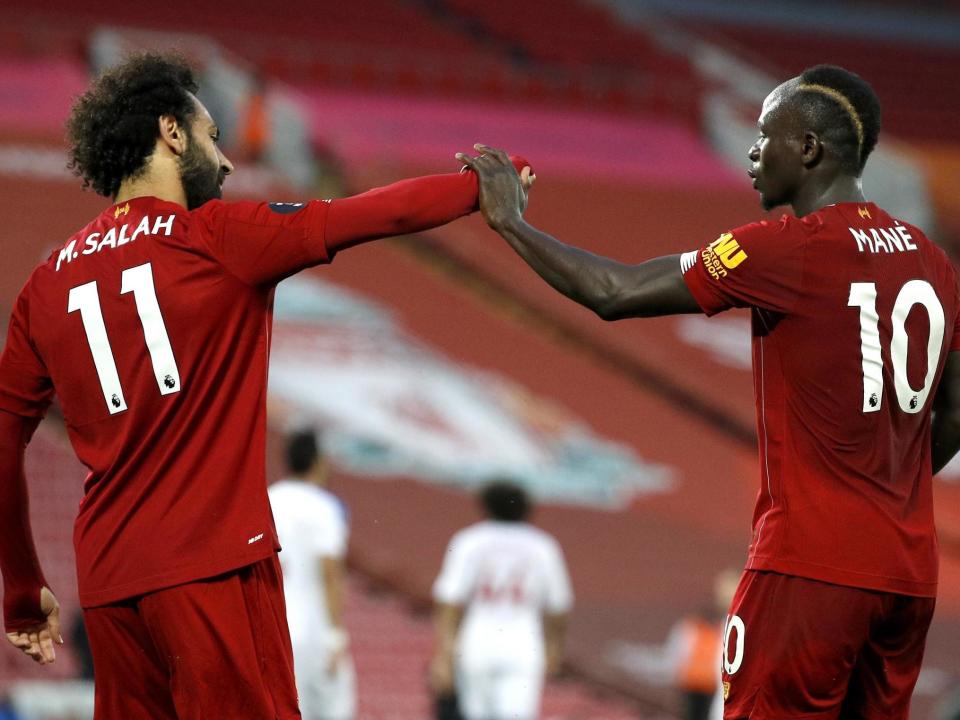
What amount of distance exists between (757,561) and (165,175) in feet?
5.43

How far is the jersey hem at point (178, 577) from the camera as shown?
10.9 ft

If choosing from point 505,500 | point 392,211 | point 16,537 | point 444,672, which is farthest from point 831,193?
point 444,672

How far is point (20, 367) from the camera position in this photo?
3.57 metres

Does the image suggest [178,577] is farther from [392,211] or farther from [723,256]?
[723,256]

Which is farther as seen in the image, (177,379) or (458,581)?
(458,581)

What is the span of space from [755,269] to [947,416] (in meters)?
0.70

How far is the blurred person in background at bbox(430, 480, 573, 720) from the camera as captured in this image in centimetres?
734

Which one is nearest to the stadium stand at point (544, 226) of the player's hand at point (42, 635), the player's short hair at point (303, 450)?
the player's short hair at point (303, 450)

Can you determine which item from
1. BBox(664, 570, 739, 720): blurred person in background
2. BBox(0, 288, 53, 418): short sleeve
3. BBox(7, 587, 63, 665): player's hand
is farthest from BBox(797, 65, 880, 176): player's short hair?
BBox(664, 570, 739, 720): blurred person in background

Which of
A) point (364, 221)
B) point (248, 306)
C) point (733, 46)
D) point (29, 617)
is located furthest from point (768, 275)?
point (733, 46)

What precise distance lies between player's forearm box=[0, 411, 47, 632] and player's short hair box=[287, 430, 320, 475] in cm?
287

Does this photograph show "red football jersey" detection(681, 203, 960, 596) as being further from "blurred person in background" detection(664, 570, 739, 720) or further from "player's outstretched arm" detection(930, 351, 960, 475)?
"blurred person in background" detection(664, 570, 739, 720)

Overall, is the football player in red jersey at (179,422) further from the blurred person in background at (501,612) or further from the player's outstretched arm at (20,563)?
the blurred person in background at (501,612)

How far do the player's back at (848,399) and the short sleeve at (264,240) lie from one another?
3.23 ft
